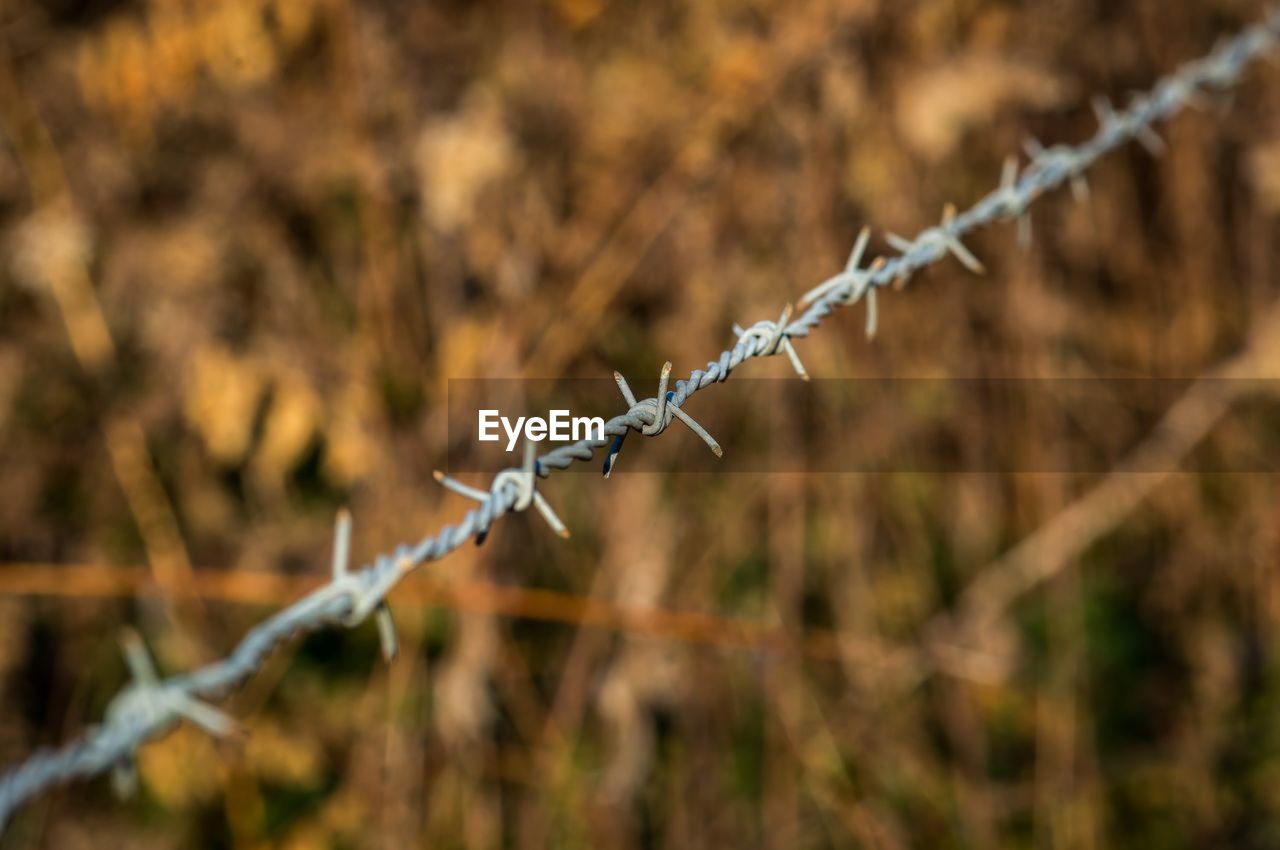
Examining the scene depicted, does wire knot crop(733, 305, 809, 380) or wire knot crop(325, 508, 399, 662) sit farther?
wire knot crop(733, 305, 809, 380)

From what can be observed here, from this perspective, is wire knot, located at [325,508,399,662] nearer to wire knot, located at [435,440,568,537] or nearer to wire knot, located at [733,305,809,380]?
wire knot, located at [435,440,568,537]

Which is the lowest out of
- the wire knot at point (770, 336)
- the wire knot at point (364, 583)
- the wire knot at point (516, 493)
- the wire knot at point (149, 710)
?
the wire knot at point (149, 710)

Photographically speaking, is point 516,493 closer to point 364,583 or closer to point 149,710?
point 364,583

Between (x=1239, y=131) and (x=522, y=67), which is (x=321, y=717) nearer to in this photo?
(x=522, y=67)

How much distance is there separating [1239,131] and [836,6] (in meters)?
1.46

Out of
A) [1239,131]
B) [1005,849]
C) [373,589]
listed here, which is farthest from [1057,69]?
[373,589]

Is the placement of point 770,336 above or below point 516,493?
above

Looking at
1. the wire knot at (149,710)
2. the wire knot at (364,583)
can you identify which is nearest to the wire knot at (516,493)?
the wire knot at (364,583)

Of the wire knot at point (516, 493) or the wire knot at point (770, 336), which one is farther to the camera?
the wire knot at point (770, 336)

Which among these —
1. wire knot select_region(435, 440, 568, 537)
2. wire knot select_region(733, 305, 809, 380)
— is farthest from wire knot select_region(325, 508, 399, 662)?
wire knot select_region(733, 305, 809, 380)

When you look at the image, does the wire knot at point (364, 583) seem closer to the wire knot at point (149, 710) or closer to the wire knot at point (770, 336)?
the wire knot at point (149, 710)

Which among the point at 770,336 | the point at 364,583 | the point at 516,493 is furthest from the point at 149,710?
the point at 770,336

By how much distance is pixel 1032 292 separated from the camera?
270 cm

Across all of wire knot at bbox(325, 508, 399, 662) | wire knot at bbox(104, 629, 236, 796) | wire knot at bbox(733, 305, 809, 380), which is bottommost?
wire knot at bbox(104, 629, 236, 796)
